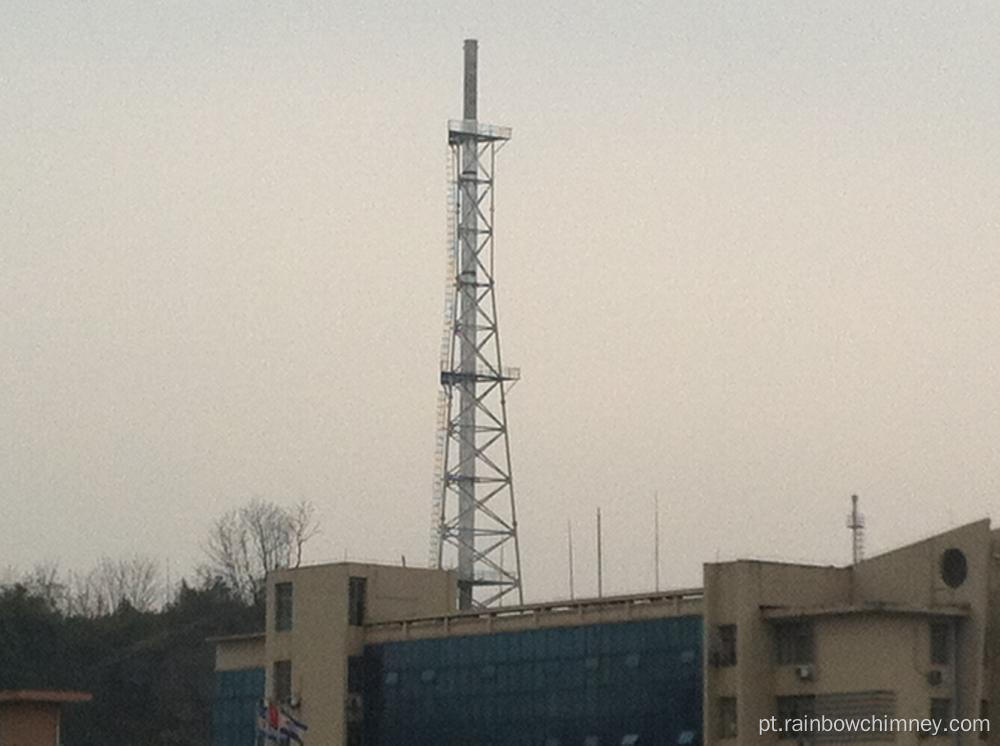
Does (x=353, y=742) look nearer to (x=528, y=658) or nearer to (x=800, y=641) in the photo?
(x=528, y=658)

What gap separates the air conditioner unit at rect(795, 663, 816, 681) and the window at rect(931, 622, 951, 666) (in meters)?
3.72

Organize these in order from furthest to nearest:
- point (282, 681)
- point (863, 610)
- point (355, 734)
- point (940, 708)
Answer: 1. point (282, 681)
2. point (355, 734)
3. point (940, 708)
4. point (863, 610)

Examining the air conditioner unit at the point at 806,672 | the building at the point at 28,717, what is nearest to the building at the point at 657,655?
the air conditioner unit at the point at 806,672

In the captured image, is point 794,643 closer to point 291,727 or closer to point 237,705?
point 291,727

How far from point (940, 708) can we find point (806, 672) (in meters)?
4.20

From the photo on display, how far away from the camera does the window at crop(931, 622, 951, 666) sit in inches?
2741

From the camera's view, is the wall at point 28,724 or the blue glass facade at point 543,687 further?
the wall at point 28,724

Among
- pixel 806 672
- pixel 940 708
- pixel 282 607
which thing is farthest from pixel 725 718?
pixel 282 607

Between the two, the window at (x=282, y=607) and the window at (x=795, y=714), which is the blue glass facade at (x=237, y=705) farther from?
the window at (x=795, y=714)

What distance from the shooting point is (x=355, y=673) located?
81.8 metres

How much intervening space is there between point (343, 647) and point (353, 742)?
3426 millimetres

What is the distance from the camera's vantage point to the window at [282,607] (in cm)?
8394

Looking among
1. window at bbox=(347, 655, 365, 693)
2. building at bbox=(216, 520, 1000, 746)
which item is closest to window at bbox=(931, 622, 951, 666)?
building at bbox=(216, 520, 1000, 746)

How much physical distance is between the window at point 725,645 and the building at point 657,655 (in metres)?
0.06
